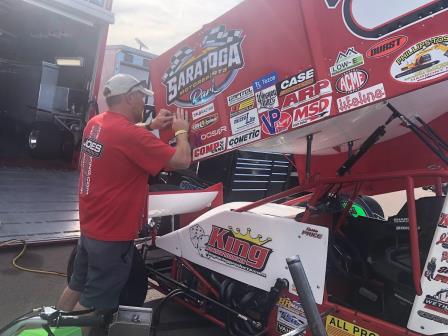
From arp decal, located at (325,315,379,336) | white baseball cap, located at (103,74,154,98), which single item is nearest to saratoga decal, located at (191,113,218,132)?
white baseball cap, located at (103,74,154,98)

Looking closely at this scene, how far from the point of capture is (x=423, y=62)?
179 centimetres

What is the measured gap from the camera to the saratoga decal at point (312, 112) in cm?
208

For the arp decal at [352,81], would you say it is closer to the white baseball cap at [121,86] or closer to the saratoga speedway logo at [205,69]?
the saratoga speedway logo at [205,69]

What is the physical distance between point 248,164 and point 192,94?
12.4 ft

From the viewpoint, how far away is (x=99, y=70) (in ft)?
26.9

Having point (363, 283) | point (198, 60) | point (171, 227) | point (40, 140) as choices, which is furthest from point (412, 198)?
point (40, 140)

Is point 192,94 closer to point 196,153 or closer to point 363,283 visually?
point 196,153

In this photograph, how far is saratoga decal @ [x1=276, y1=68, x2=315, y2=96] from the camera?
215 centimetres

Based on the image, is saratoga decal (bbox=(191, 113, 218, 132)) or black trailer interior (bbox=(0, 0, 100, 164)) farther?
black trailer interior (bbox=(0, 0, 100, 164))

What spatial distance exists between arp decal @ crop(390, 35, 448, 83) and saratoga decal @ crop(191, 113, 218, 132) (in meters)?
1.03

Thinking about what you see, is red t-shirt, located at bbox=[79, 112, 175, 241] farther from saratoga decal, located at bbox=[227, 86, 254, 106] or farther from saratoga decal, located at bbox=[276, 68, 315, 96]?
saratoga decal, located at bbox=[276, 68, 315, 96]

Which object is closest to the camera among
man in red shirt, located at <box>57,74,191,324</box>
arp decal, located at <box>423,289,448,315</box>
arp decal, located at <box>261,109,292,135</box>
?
arp decal, located at <box>423,289,448,315</box>

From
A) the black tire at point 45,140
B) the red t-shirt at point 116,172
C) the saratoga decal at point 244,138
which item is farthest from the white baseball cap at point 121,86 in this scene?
the black tire at point 45,140

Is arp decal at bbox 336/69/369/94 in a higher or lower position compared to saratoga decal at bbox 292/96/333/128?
higher
